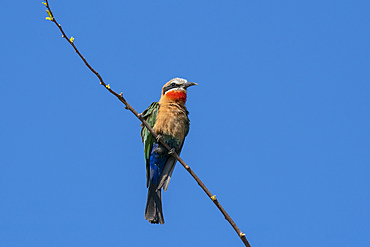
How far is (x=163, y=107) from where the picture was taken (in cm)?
560

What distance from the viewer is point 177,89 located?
5855mm

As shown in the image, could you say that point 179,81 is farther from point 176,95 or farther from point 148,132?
point 148,132

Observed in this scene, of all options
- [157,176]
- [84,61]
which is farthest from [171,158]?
[84,61]

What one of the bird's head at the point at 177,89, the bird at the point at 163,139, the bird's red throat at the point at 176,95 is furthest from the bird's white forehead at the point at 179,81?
the bird at the point at 163,139

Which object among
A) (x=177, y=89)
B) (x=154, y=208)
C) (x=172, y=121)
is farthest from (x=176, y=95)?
(x=154, y=208)

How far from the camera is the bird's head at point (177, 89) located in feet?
19.0

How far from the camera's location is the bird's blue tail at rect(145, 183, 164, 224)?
16.2ft

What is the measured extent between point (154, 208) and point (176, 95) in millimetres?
1555

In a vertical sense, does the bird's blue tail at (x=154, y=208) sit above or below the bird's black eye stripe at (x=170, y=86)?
below

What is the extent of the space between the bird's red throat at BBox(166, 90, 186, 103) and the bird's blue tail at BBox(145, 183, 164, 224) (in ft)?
4.17

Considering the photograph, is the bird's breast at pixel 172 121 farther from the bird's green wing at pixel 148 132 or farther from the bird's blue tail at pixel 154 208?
the bird's blue tail at pixel 154 208

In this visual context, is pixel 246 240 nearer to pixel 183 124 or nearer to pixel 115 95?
pixel 115 95

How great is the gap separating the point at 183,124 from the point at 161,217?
1.24 meters

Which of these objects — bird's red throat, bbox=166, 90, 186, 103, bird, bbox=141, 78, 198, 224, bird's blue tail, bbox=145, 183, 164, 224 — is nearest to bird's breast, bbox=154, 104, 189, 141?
bird, bbox=141, 78, 198, 224
